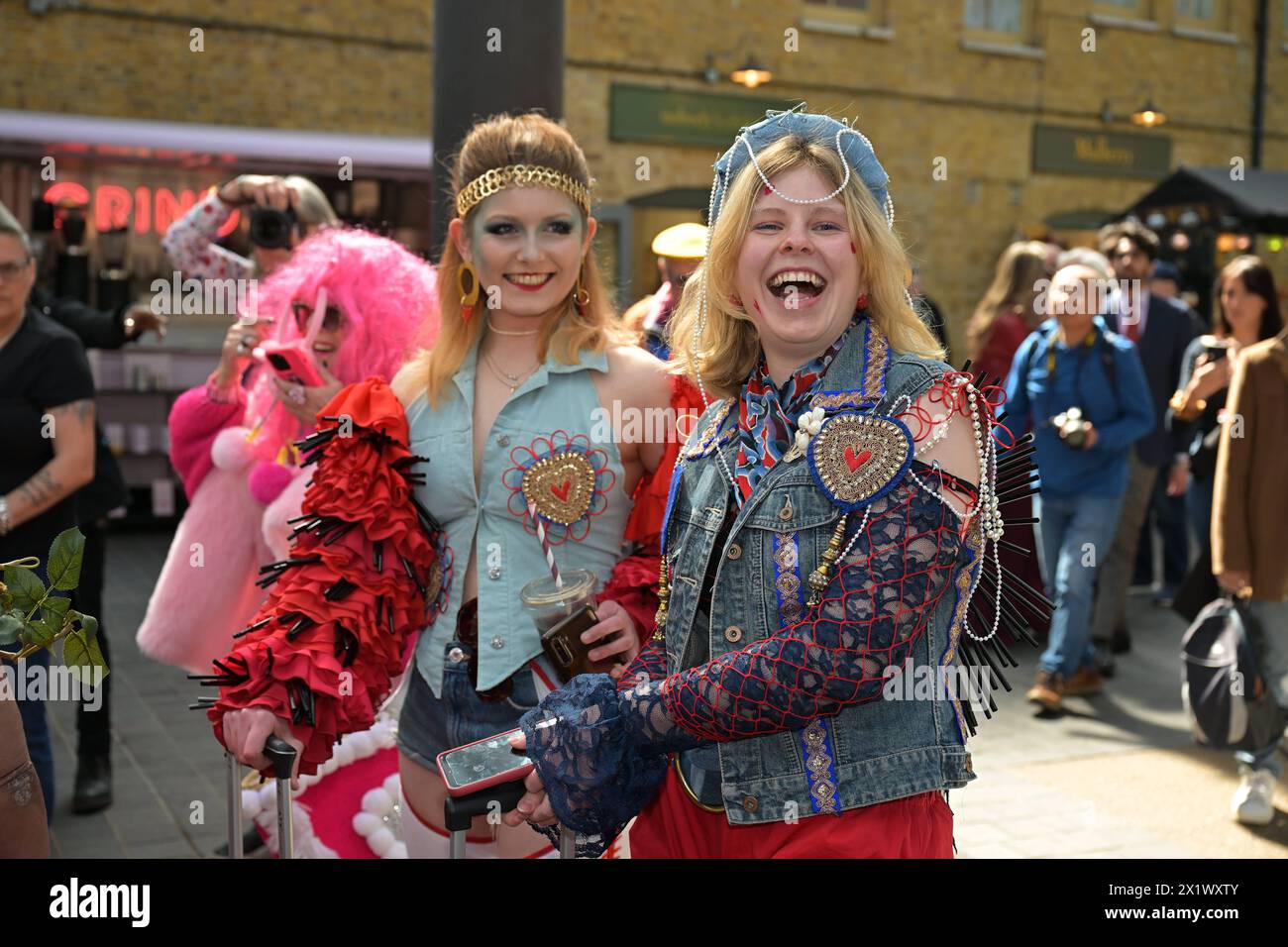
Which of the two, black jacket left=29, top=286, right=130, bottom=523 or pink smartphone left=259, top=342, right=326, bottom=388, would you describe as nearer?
pink smartphone left=259, top=342, right=326, bottom=388

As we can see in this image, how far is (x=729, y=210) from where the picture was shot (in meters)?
2.26

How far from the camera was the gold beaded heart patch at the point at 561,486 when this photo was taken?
2930 millimetres

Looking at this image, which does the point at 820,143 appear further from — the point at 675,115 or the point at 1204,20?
the point at 1204,20

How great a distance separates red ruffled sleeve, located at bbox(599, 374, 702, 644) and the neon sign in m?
9.29

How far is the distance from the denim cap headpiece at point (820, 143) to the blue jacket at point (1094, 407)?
4.72 m

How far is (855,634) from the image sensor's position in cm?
200

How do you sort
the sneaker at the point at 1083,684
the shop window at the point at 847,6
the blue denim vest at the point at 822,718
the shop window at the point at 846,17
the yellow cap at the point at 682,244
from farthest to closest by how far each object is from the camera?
1. the shop window at the point at 847,6
2. the shop window at the point at 846,17
3. the sneaker at the point at 1083,684
4. the yellow cap at the point at 682,244
5. the blue denim vest at the point at 822,718

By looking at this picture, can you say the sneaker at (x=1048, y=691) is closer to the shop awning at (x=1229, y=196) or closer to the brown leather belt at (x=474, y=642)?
the brown leather belt at (x=474, y=642)

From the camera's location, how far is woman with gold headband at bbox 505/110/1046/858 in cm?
203

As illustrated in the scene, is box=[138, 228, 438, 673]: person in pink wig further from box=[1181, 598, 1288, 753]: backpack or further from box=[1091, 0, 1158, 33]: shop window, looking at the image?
box=[1091, 0, 1158, 33]: shop window

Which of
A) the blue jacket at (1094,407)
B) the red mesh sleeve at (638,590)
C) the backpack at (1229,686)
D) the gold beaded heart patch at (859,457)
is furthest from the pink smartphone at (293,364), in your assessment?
the blue jacket at (1094,407)

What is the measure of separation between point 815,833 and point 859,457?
1.89 feet

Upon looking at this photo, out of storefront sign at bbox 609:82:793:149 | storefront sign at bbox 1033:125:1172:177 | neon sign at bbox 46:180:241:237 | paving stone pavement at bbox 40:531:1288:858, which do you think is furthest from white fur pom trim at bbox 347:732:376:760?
storefront sign at bbox 1033:125:1172:177
